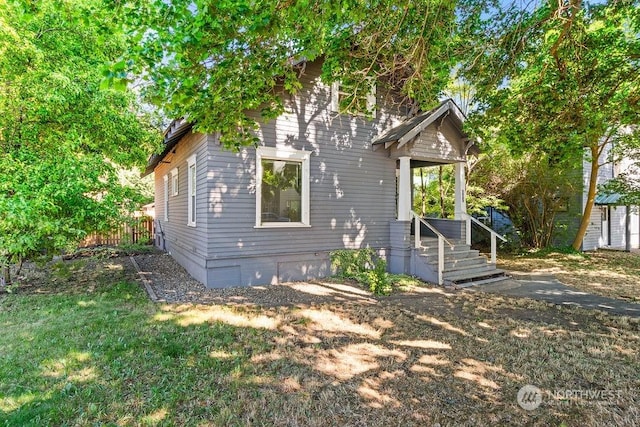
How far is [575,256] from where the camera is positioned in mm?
13336

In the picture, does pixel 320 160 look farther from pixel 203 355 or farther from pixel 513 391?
pixel 513 391

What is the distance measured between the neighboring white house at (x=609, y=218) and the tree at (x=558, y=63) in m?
10.2

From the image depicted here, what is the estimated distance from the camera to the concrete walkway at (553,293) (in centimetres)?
657

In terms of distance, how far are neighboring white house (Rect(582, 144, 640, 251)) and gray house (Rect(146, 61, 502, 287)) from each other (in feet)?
33.1

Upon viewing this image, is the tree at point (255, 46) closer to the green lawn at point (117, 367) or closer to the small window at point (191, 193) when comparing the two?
the green lawn at point (117, 367)

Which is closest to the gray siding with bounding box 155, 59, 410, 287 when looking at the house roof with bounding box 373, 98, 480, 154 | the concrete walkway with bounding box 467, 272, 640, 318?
the house roof with bounding box 373, 98, 480, 154

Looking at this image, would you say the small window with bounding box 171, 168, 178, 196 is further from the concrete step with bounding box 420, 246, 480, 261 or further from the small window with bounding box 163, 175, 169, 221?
the concrete step with bounding box 420, 246, 480, 261

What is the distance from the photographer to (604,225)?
17.9 meters

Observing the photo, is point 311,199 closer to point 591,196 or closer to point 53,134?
point 53,134

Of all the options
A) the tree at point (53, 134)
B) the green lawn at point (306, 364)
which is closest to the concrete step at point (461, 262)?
the green lawn at point (306, 364)

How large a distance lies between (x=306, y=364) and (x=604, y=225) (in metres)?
20.7

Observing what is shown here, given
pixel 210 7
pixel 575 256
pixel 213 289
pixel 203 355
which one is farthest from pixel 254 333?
pixel 575 256

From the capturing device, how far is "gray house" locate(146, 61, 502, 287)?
7.72 m

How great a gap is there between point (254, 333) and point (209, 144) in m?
4.47
